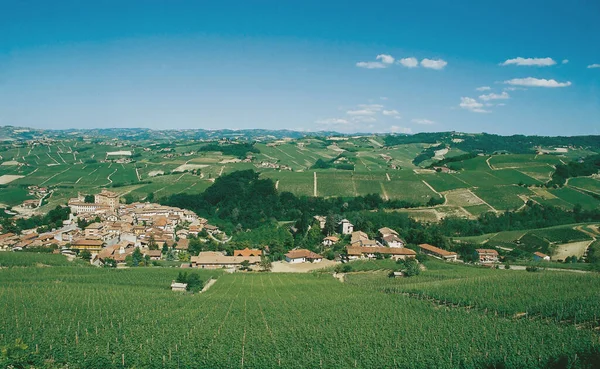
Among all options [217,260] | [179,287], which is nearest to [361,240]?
[217,260]

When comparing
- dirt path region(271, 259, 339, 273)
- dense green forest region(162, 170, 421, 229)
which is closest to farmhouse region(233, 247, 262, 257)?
dirt path region(271, 259, 339, 273)

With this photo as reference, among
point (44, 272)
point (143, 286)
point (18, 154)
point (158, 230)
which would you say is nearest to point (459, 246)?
point (143, 286)

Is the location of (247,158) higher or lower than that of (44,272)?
higher

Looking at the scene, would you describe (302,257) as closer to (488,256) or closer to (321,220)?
(321,220)

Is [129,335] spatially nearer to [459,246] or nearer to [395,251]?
[395,251]

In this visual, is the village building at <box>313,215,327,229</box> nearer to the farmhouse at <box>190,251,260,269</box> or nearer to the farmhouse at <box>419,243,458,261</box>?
the farmhouse at <box>419,243,458,261</box>

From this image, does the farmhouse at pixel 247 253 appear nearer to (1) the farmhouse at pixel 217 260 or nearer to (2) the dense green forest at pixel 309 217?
(2) the dense green forest at pixel 309 217
